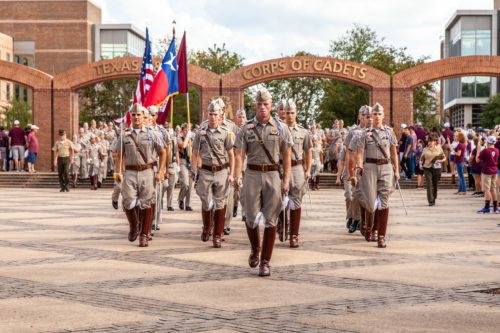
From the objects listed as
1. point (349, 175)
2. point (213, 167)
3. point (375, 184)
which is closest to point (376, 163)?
point (375, 184)

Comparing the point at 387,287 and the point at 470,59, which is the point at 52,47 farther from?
the point at 387,287

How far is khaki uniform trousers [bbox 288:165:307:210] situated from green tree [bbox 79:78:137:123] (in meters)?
59.9

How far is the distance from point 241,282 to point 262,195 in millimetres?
1251

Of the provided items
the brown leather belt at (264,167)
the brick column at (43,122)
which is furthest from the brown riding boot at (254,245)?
the brick column at (43,122)

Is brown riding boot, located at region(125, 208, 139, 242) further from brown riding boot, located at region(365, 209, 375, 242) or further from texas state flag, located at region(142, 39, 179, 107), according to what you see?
texas state flag, located at region(142, 39, 179, 107)

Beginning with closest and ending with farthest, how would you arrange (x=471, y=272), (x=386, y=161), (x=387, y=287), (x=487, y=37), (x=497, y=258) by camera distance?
(x=387, y=287), (x=471, y=272), (x=497, y=258), (x=386, y=161), (x=487, y=37)

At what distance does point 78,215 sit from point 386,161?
25.7 feet

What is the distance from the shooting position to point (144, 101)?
1739 centimetres

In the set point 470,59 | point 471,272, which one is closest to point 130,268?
point 471,272

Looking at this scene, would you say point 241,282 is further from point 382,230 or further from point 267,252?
point 382,230

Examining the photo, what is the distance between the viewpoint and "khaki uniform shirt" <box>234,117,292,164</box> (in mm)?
10586

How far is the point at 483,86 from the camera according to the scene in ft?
310

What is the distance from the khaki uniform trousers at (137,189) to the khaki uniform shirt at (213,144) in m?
0.84

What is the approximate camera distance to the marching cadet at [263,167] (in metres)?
10.5
